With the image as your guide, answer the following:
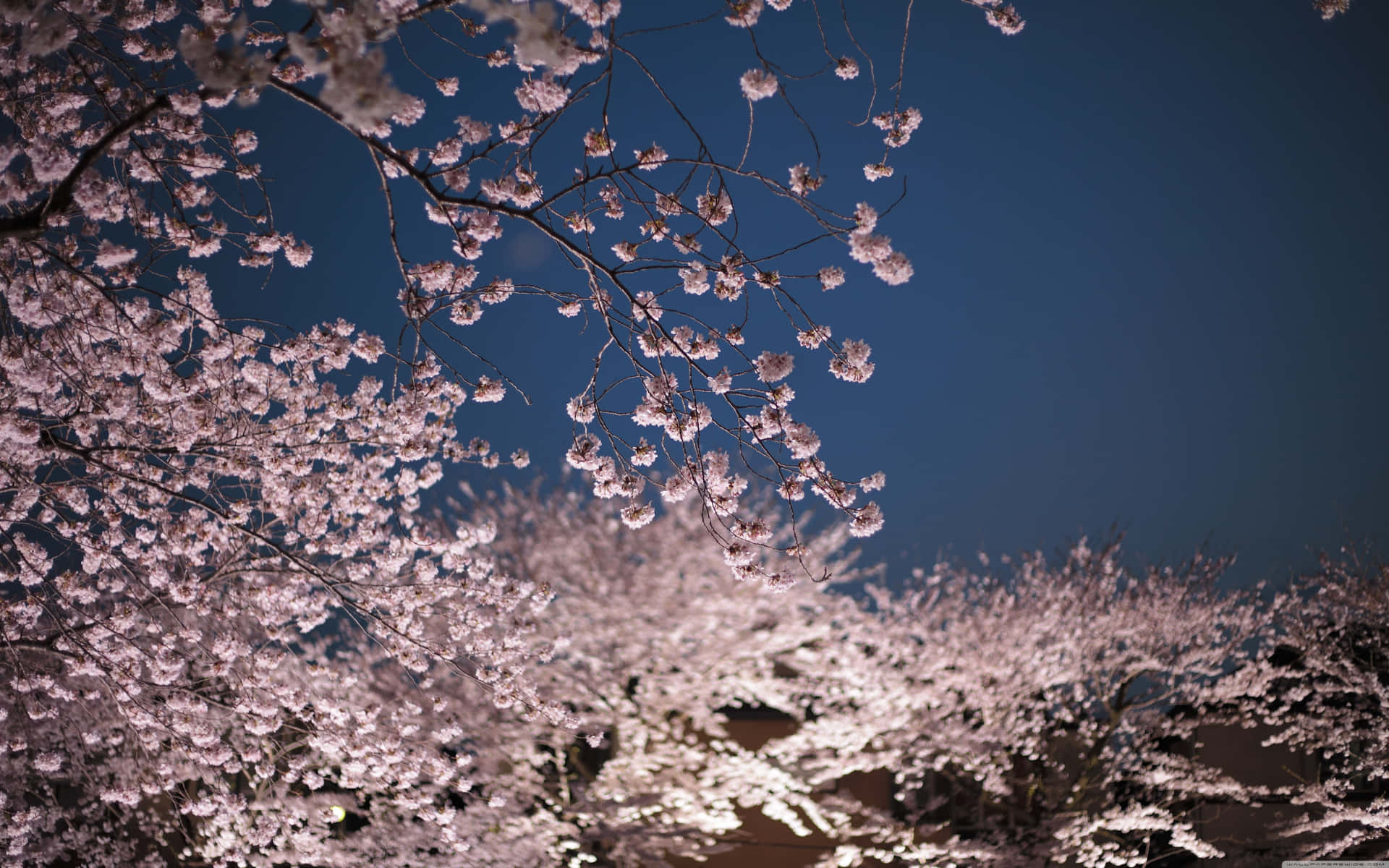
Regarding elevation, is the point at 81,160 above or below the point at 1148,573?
below

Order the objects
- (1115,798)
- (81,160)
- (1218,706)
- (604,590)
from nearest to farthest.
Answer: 1. (81,160)
2. (604,590)
3. (1115,798)
4. (1218,706)

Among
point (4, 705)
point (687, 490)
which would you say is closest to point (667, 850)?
point (4, 705)

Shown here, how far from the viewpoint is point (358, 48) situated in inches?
86.2

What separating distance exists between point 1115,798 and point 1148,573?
14.0ft

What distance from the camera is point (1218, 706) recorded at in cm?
1450

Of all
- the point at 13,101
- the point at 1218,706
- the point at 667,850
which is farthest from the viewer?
the point at 1218,706

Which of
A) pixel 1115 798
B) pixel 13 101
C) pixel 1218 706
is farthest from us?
pixel 1218 706

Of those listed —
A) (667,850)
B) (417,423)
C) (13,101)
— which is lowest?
(667,850)

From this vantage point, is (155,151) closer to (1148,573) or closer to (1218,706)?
(1148,573)

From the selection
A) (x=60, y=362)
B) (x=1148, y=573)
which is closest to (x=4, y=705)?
(x=60, y=362)

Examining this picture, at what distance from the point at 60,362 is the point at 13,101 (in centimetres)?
177

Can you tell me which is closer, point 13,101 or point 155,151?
point 13,101

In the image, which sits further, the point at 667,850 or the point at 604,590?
the point at 604,590

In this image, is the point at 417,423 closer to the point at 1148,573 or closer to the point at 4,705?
the point at 4,705
